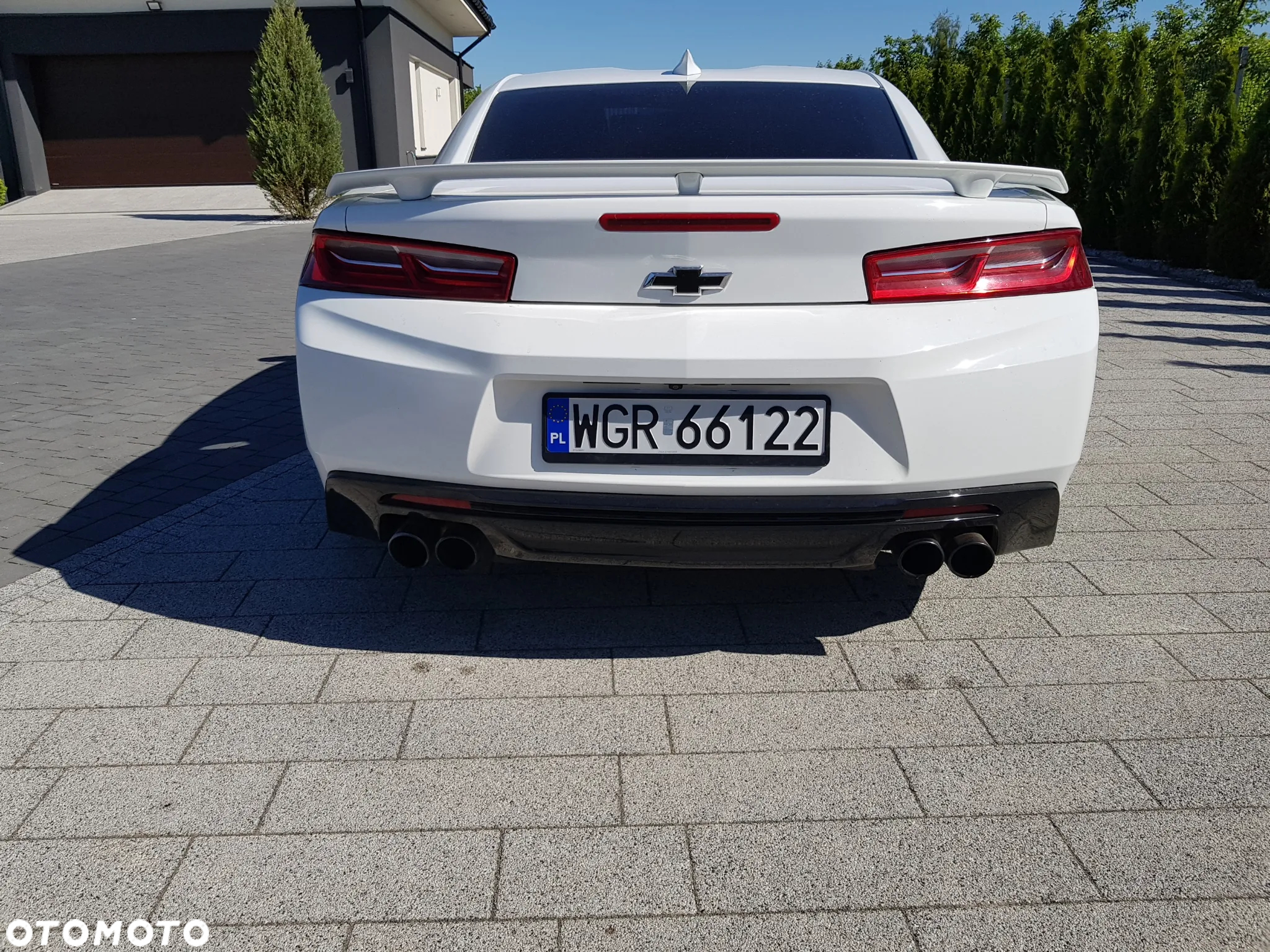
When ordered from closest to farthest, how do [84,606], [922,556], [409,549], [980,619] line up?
1. [922,556]
2. [409,549]
3. [980,619]
4. [84,606]

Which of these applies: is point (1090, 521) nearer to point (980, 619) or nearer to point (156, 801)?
point (980, 619)

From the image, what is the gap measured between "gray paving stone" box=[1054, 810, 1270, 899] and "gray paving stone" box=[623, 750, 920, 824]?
35cm

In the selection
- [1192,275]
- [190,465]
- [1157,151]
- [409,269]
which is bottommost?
[1192,275]

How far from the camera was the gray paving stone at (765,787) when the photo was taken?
225 cm

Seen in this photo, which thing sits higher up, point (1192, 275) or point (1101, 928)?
point (1101, 928)

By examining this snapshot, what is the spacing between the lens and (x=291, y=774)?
2.41 meters

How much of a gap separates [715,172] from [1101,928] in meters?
1.78

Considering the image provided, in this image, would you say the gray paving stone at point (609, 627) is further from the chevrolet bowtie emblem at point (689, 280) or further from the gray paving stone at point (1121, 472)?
the gray paving stone at point (1121, 472)

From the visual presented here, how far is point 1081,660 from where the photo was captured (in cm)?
298

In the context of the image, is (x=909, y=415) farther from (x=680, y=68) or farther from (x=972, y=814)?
(x=680, y=68)

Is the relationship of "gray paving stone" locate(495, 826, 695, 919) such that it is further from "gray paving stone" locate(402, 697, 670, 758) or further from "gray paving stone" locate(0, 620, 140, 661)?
"gray paving stone" locate(0, 620, 140, 661)

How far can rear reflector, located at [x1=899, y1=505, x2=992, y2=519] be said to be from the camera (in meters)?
2.55

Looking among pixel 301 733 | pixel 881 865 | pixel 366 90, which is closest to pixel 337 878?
pixel 301 733

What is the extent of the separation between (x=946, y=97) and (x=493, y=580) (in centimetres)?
2057
